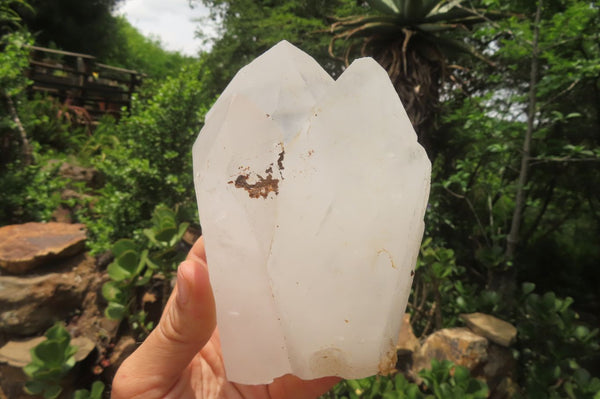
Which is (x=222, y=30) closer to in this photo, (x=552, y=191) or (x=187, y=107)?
(x=187, y=107)

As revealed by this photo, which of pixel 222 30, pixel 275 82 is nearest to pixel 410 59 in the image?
pixel 275 82

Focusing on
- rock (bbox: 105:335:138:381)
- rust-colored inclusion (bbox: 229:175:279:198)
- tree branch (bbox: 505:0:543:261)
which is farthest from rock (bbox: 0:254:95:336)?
tree branch (bbox: 505:0:543:261)

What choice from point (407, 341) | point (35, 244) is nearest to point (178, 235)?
point (35, 244)

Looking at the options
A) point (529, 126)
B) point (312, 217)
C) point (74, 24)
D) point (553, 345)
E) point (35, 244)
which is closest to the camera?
point (312, 217)

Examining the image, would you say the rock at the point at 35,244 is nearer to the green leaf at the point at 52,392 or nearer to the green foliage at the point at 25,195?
the green foliage at the point at 25,195

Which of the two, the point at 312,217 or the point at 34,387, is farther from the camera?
the point at 34,387

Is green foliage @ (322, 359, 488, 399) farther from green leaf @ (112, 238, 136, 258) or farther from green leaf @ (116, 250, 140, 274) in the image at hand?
green leaf @ (112, 238, 136, 258)

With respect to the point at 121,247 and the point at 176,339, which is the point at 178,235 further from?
the point at 176,339
